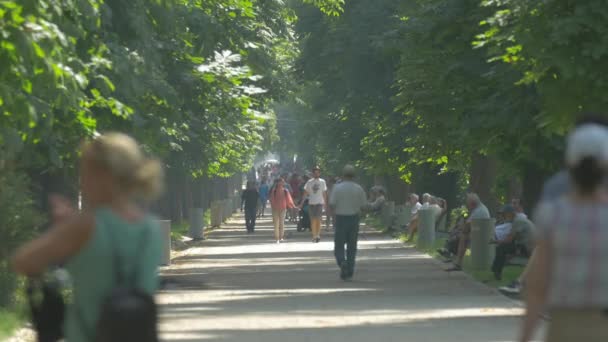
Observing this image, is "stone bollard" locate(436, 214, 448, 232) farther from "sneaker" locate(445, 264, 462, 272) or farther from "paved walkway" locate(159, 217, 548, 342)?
"sneaker" locate(445, 264, 462, 272)

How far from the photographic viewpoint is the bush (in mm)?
16347

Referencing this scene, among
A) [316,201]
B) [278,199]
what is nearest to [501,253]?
[316,201]

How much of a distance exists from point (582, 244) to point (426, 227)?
1077 inches

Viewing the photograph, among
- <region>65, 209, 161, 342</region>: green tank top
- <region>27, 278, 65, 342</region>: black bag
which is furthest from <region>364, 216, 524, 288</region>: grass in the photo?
<region>65, 209, 161, 342</region>: green tank top

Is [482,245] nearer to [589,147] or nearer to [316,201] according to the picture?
[316,201]

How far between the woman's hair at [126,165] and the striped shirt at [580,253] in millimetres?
1686

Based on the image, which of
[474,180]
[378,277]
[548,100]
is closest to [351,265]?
[378,277]

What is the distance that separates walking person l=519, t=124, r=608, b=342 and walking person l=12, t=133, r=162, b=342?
166 cm

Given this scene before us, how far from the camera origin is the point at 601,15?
16266mm

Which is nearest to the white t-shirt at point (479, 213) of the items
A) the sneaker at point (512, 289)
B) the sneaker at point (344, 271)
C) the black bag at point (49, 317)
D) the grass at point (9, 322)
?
the sneaker at point (344, 271)

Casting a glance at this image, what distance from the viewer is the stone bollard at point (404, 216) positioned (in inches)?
1697

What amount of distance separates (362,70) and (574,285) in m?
37.2

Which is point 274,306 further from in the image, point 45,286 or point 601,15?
point 45,286

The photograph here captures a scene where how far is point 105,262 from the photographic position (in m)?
→ 5.88
